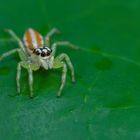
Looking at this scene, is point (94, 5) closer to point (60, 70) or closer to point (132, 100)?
point (60, 70)

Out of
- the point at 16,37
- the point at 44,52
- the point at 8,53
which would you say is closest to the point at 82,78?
the point at 44,52

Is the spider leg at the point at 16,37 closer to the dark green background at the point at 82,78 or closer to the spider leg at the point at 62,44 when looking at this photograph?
the dark green background at the point at 82,78

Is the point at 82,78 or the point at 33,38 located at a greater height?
the point at 33,38

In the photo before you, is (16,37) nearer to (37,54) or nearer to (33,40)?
(33,40)

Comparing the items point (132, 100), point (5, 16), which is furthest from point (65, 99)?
point (5, 16)

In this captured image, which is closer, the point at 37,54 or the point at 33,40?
the point at 37,54

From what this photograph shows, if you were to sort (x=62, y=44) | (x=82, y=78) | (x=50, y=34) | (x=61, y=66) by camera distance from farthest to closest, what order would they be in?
(x=50, y=34) → (x=62, y=44) → (x=61, y=66) → (x=82, y=78)
